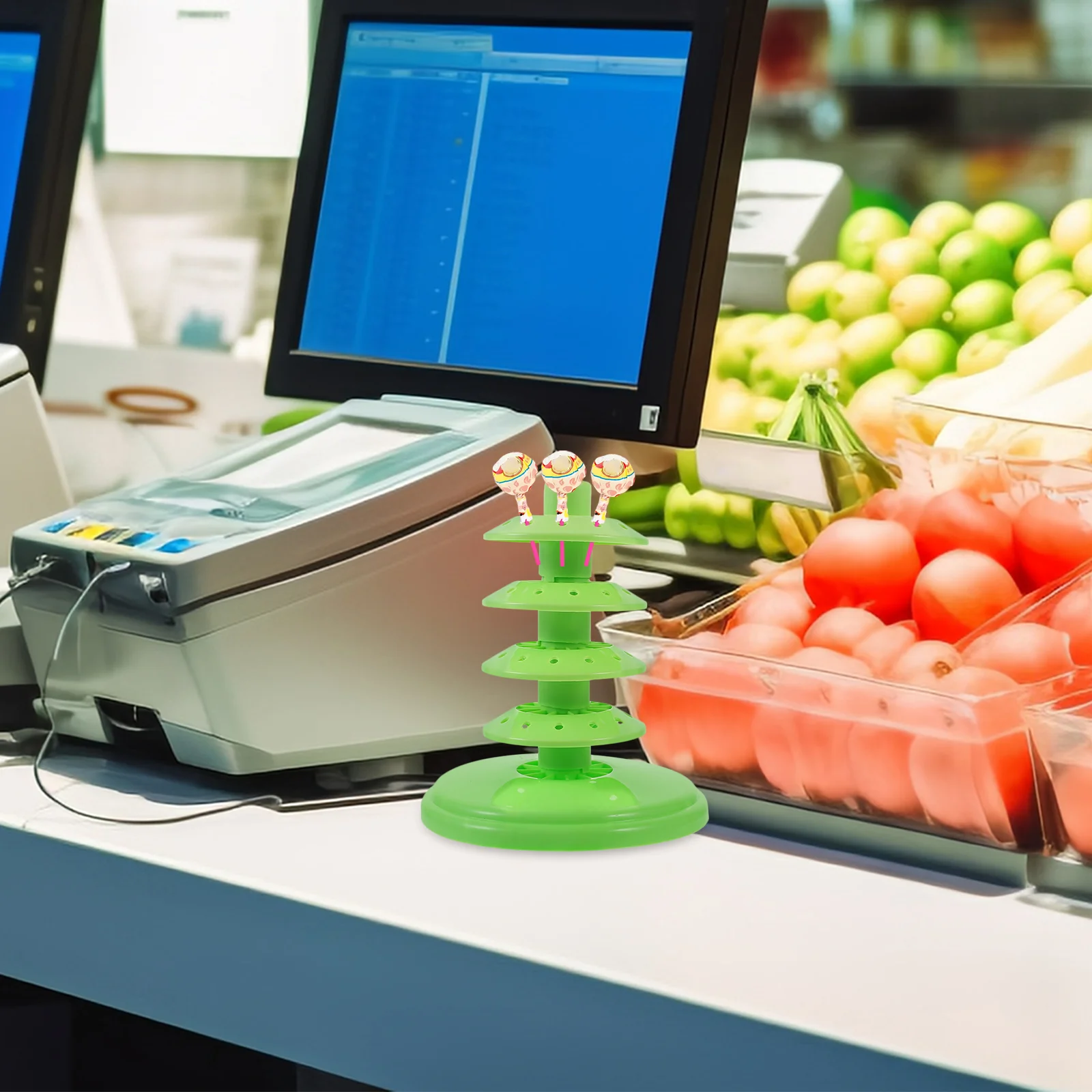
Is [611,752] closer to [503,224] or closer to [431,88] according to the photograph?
[503,224]

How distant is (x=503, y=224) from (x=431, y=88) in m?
0.13

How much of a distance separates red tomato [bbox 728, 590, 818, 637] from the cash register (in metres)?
0.14

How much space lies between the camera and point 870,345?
1.20m

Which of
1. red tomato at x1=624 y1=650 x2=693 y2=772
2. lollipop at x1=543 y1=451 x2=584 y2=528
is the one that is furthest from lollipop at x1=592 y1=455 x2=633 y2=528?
red tomato at x1=624 y1=650 x2=693 y2=772

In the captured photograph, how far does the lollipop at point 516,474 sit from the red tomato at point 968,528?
0.24m

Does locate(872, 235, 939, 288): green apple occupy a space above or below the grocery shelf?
above

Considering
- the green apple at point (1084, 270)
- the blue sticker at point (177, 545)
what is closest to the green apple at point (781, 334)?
the green apple at point (1084, 270)

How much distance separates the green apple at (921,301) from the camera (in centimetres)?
119

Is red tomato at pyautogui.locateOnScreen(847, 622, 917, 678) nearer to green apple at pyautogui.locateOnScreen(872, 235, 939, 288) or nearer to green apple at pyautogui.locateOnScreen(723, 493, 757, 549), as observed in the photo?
green apple at pyautogui.locateOnScreen(723, 493, 757, 549)

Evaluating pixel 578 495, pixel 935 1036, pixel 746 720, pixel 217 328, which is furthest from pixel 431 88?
pixel 935 1036

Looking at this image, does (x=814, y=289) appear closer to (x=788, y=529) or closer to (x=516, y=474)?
(x=788, y=529)

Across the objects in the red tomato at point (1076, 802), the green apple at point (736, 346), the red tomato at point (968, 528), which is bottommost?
the red tomato at point (1076, 802)

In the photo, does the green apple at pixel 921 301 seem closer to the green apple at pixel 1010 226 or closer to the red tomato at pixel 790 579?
the green apple at pixel 1010 226

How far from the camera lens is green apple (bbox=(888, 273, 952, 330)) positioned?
119 cm
